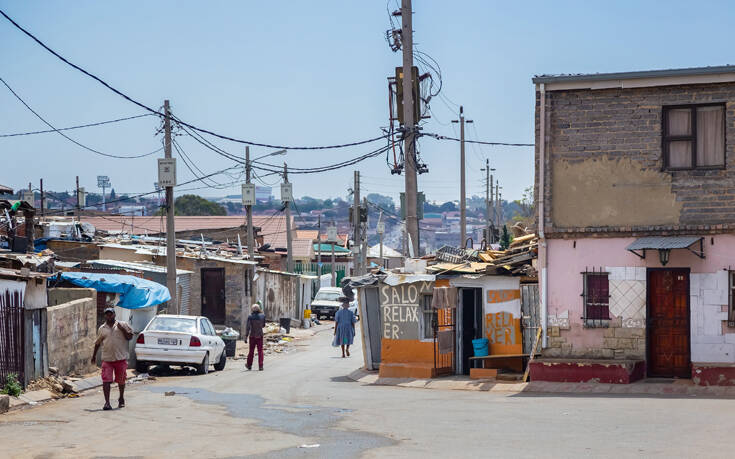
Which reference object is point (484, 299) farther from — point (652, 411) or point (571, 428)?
point (571, 428)

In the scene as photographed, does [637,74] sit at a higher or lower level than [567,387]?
higher

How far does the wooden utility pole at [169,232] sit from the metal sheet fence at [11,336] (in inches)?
431

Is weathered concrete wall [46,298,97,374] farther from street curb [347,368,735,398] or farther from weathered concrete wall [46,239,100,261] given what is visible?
weathered concrete wall [46,239,100,261]

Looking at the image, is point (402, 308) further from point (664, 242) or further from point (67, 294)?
point (67, 294)

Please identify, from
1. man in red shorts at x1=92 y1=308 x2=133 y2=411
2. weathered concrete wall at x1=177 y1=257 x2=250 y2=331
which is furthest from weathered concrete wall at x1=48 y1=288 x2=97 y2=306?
weathered concrete wall at x1=177 y1=257 x2=250 y2=331

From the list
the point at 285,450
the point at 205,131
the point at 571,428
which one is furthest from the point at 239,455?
Result: the point at 205,131

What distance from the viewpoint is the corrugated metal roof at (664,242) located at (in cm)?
1939

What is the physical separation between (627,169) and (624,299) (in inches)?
104

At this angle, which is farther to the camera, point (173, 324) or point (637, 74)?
point (173, 324)

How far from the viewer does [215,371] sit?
27078 mm

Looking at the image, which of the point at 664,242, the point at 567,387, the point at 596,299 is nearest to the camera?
the point at 664,242

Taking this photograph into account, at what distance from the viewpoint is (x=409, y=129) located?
26.4m

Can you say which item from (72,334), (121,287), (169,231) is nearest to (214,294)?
(169,231)

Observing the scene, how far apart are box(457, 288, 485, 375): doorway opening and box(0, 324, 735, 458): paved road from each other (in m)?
3.26
